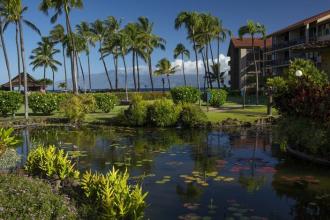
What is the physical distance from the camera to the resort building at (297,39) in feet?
189

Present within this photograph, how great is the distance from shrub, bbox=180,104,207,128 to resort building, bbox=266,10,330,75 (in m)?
23.6

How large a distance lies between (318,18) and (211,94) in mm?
27997

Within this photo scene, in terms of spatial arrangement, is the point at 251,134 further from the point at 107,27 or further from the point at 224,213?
the point at 107,27

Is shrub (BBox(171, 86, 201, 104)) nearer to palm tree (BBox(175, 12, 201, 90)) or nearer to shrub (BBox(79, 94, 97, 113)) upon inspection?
shrub (BBox(79, 94, 97, 113))

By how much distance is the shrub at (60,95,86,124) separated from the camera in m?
28.7

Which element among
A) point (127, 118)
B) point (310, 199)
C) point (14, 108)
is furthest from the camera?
point (14, 108)

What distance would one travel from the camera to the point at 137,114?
90.0ft

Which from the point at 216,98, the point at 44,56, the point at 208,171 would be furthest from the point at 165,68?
the point at 208,171

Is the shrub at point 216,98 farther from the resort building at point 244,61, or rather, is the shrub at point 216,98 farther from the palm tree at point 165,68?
the palm tree at point 165,68

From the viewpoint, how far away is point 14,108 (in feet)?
107

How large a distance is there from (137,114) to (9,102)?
11.1 m

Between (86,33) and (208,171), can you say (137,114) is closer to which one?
(208,171)

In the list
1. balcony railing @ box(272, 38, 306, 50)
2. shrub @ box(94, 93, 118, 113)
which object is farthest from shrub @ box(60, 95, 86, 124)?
balcony railing @ box(272, 38, 306, 50)

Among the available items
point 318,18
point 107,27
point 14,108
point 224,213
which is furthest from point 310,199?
point 107,27
